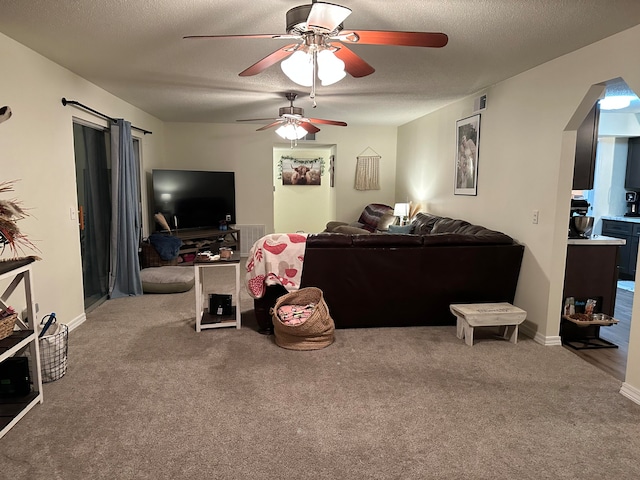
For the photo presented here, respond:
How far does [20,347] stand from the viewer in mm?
2338

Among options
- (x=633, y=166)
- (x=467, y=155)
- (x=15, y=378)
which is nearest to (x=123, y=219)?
(x=15, y=378)

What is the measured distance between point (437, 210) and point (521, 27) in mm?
3342

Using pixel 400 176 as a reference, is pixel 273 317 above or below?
below

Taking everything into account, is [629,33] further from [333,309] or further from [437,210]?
[437,210]

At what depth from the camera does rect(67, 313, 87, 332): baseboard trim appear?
12.4ft

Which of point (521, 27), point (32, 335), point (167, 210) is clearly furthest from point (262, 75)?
point (167, 210)

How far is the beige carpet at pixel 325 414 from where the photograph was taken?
79.2 inches

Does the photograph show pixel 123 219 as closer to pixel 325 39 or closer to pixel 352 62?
pixel 352 62

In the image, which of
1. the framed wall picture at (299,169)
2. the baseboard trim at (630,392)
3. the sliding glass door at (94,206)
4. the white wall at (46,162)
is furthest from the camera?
the framed wall picture at (299,169)

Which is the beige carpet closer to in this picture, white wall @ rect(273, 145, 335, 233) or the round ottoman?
the round ottoman

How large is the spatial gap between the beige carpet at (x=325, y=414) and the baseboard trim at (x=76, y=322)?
0.67 feet

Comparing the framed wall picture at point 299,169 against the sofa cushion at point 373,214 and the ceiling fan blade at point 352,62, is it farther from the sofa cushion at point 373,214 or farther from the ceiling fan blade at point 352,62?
the ceiling fan blade at point 352,62

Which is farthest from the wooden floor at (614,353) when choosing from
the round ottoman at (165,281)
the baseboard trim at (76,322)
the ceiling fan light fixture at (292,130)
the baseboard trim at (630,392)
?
the baseboard trim at (76,322)

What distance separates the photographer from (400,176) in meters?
7.46
